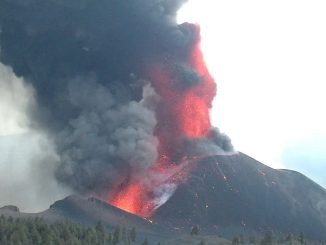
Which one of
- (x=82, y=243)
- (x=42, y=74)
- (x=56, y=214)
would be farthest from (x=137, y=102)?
(x=82, y=243)

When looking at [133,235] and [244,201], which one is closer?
[133,235]

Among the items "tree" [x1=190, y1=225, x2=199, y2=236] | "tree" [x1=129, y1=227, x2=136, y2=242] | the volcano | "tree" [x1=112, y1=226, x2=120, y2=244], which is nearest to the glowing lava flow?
the volcano

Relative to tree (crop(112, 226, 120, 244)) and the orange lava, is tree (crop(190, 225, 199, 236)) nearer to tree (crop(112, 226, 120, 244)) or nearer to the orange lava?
tree (crop(112, 226, 120, 244))

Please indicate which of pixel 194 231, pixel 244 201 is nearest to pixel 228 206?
pixel 244 201

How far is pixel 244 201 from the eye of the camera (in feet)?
453

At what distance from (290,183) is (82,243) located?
71892mm

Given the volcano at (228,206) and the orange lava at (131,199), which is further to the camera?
the orange lava at (131,199)

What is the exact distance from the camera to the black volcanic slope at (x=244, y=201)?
429ft

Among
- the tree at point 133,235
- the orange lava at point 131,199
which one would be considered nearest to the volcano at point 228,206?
the orange lava at point 131,199

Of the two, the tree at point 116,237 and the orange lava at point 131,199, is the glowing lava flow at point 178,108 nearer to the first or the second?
the orange lava at point 131,199

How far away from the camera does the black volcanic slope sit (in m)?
131

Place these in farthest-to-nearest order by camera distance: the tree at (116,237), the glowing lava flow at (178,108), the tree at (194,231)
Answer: the glowing lava flow at (178,108), the tree at (194,231), the tree at (116,237)

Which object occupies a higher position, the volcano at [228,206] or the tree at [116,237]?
the volcano at [228,206]

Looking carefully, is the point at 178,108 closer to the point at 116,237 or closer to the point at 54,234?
the point at 116,237
